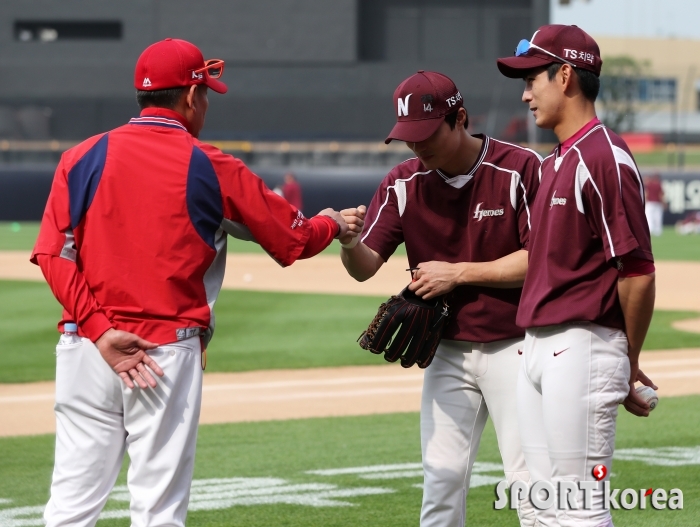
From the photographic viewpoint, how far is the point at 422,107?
13.2ft

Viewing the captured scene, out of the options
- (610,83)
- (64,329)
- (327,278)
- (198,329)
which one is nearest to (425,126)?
(198,329)

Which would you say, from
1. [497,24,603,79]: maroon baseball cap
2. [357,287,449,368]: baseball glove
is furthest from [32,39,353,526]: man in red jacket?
[497,24,603,79]: maroon baseball cap

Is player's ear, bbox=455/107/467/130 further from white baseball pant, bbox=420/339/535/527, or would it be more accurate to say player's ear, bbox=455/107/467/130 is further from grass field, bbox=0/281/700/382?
grass field, bbox=0/281/700/382

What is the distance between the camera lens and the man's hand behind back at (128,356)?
3.42m

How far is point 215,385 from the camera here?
9.88 m

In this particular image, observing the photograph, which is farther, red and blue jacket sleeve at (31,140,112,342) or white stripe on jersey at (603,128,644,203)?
red and blue jacket sleeve at (31,140,112,342)

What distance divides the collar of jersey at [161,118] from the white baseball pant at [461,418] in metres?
1.37

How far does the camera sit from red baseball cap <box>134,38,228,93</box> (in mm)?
3520

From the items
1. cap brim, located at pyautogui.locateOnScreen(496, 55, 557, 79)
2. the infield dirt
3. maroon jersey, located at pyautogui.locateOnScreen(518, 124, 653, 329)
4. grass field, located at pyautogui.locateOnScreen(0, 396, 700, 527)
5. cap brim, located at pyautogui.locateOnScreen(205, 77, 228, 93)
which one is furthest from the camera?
the infield dirt

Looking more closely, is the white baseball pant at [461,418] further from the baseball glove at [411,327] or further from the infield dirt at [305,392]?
the infield dirt at [305,392]

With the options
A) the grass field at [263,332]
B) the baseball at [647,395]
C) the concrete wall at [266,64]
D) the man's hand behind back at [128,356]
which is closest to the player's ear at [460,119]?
the baseball at [647,395]

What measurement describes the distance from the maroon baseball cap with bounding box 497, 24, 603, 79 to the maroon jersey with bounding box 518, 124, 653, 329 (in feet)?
0.76

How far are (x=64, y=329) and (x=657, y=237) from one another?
30082 millimetres

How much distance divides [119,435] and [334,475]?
9.98ft
